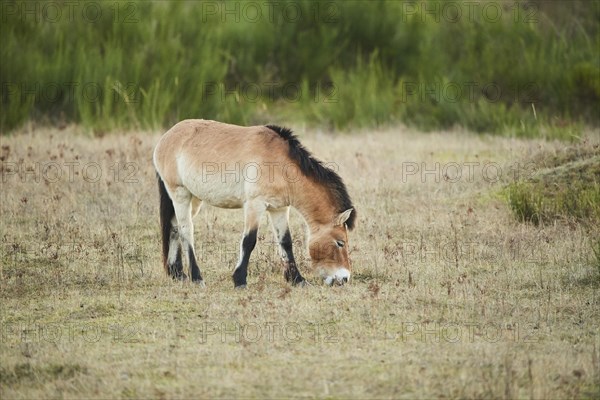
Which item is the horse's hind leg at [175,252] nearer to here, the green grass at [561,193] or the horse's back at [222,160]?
the horse's back at [222,160]

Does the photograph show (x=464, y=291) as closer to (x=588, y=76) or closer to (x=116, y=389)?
(x=116, y=389)

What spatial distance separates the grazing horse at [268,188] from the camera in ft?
Result: 25.7

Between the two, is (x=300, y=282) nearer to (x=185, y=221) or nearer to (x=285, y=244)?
(x=285, y=244)

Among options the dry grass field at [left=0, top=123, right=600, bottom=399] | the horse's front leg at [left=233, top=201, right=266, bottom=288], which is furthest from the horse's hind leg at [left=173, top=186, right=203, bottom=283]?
the horse's front leg at [left=233, top=201, right=266, bottom=288]

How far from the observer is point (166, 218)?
8.56m

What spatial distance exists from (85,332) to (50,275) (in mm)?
1739

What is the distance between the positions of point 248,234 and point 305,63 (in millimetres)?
12074

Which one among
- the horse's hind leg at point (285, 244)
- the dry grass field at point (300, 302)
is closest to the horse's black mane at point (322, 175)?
the horse's hind leg at point (285, 244)

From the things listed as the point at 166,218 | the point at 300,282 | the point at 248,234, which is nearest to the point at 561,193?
the point at 300,282

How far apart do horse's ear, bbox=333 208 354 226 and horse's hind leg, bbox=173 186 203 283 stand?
1357 mm

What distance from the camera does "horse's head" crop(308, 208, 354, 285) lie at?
25.6ft

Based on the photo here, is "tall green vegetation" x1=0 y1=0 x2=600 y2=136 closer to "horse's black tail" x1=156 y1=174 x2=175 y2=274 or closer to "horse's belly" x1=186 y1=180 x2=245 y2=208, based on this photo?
"horse's black tail" x1=156 y1=174 x2=175 y2=274

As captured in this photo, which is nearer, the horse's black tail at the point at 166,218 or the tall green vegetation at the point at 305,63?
the horse's black tail at the point at 166,218

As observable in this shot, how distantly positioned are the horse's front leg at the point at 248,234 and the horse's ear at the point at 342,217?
2.04 ft
